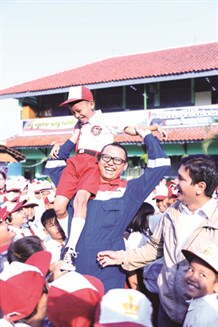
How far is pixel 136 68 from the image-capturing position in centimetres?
1745

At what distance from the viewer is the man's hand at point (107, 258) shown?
2.69 m

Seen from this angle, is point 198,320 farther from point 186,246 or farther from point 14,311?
point 14,311

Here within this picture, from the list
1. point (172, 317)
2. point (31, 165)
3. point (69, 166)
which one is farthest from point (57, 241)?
point (31, 165)

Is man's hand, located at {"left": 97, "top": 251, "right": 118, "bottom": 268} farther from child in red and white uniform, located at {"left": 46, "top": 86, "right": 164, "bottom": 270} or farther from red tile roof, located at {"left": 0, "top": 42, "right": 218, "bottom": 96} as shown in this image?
red tile roof, located at {"left": 0, "top": 42, "right": 218, "bottom": 96}

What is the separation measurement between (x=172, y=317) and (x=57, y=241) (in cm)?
162

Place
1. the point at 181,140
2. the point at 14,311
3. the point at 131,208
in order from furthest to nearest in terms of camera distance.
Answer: the point at 181,140 → the point at 131,208 → the point at 14,311

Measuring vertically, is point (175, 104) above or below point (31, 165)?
above

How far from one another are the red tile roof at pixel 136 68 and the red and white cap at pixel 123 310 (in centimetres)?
1423

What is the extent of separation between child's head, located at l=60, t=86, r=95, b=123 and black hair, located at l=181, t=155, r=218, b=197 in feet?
4.16

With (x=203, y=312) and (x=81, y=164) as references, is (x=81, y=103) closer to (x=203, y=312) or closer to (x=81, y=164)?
(x=81, y=164)

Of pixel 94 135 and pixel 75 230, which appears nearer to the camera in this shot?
pixel 75 230

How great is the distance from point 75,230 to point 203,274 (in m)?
0.90

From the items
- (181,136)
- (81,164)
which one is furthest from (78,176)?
(181,136)

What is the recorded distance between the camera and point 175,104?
16.9 metres
